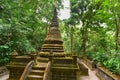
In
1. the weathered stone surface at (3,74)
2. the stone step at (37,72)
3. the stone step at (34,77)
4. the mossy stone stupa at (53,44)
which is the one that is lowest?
the weathered stone surface at (3,74)

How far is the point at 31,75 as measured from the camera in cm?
728

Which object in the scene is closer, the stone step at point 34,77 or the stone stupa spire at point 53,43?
the stone step at point 34,77

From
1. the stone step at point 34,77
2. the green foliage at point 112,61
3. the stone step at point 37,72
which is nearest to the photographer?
the stone step at point 34,77

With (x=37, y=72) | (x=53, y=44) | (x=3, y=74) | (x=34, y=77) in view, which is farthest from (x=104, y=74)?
(x=3, y=74)

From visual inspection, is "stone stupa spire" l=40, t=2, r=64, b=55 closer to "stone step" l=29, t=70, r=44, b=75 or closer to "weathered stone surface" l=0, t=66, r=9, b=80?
"stone step" l=29, t=70, r=44, b=75

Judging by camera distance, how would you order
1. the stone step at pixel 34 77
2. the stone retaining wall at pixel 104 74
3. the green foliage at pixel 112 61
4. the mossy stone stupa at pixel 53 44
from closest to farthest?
the stone step at pixel 34 77 → the stone retaining wall at pixel 104 74 → the mossy stone stupa at pixel 53 44 → the green foliage at pixel 112 61

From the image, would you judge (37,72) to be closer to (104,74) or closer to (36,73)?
(36,73)

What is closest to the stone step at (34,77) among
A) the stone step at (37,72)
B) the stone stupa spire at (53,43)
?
the stone step at (37,72)

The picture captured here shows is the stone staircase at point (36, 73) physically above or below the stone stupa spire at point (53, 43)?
below

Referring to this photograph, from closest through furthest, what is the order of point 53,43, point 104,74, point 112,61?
point 53,43, point 104,74, point 112,61

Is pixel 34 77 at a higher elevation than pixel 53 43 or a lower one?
lower

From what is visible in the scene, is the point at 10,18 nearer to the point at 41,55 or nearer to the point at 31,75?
the point at 41,55

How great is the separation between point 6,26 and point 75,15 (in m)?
14.9

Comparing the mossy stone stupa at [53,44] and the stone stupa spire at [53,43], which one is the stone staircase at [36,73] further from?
the stone stupa spire at [53,43]
